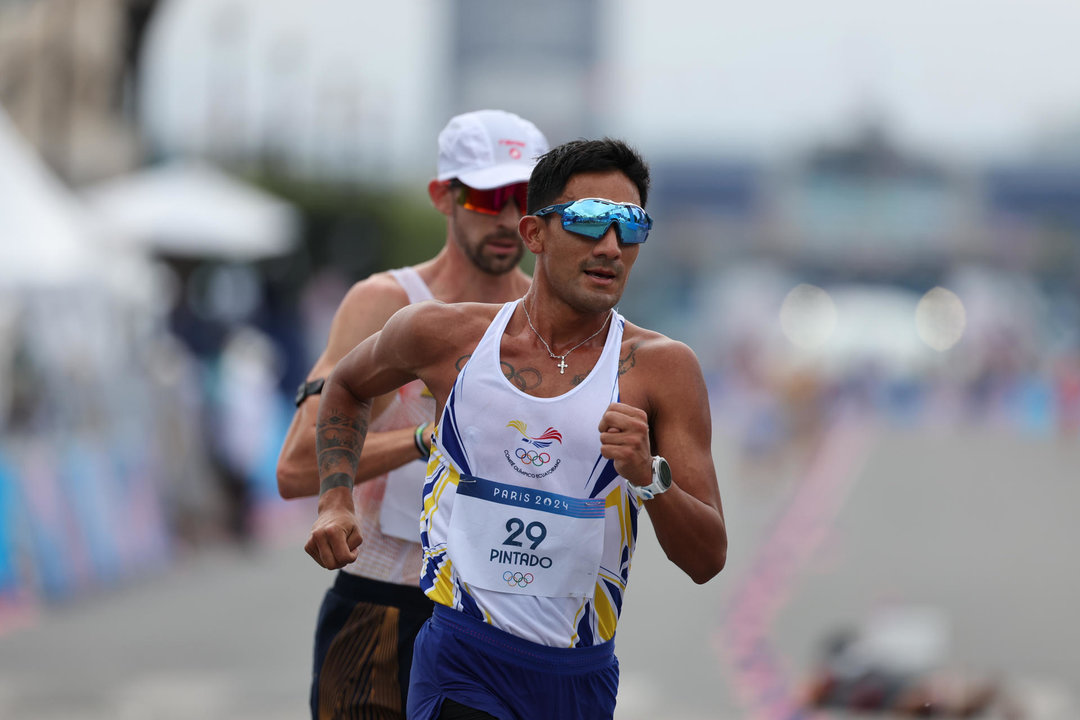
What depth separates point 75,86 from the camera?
25141 millimetres

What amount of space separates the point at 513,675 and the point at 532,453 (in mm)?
451

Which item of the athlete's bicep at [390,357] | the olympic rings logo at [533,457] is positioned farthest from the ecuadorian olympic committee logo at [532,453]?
the athlete's bicep at [390,357]

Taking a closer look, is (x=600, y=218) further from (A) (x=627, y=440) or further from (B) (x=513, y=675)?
(B) (x=513, y=675)

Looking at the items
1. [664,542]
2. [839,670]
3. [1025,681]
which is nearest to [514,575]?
[664,542]

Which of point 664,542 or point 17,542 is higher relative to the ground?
point 664,542

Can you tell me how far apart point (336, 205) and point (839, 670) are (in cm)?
4636

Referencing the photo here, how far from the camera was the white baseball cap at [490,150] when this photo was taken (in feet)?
12.8

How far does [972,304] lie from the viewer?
5191 centimetres

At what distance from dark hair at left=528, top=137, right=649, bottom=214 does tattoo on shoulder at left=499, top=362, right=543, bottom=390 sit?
0.33 m

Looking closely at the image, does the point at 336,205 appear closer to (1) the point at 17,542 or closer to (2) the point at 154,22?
(2) the point at 154,22

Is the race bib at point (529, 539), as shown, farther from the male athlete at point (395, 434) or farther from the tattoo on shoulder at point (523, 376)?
the male athlete at point (395, 434)

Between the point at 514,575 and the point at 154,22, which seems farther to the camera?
the point at 154,22

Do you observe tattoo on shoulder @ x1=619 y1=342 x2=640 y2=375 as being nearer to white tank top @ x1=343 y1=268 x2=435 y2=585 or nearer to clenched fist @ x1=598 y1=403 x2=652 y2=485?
clenched fist @ x1=598 y1=403 x2=652 y2=485

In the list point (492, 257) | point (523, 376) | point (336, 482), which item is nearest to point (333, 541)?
point (336, 482)
